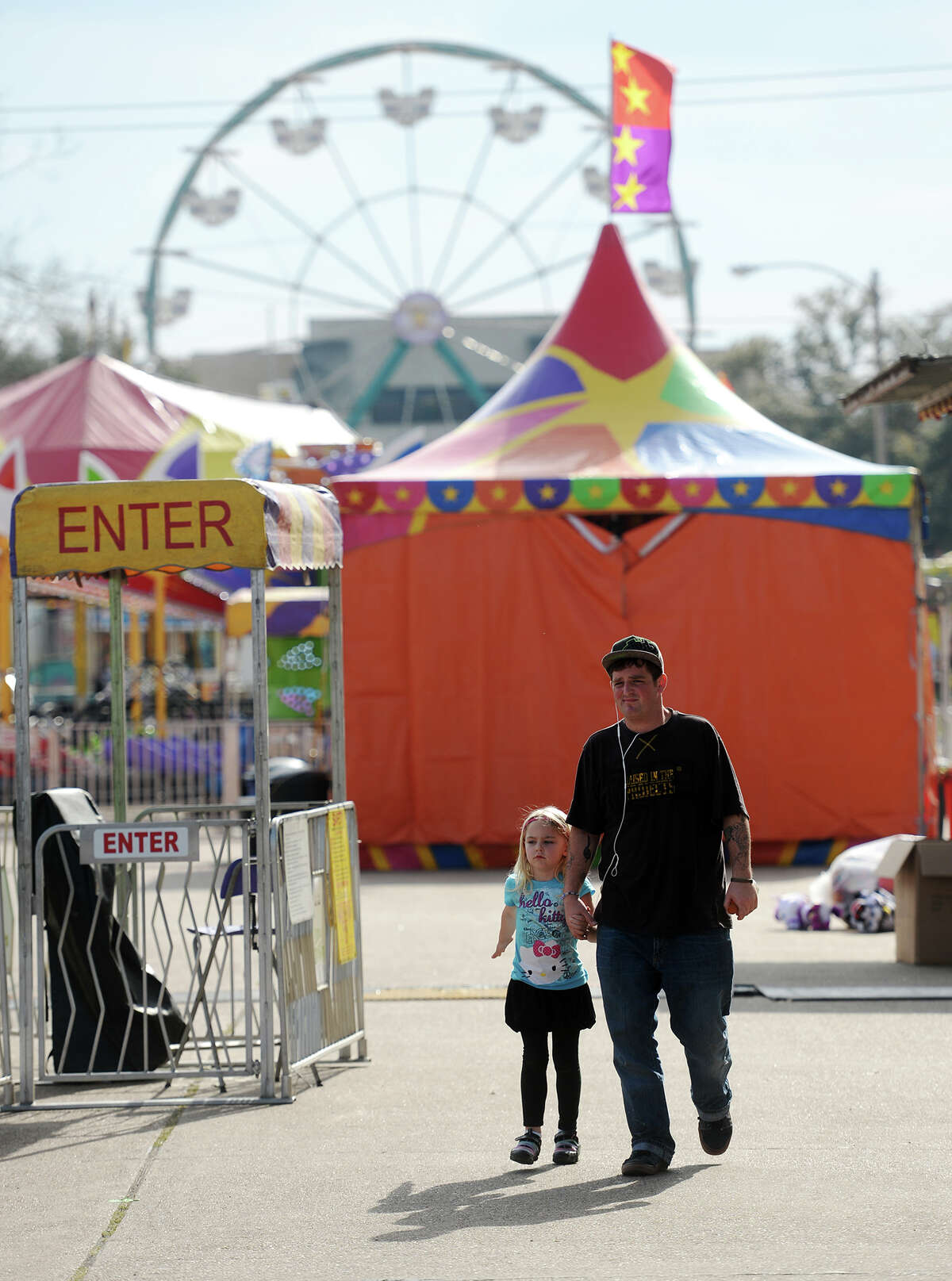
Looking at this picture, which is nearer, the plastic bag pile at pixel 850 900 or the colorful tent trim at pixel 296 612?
the plastic bag pile at pixel 850 900

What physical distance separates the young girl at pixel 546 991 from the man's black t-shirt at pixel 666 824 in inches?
9.6

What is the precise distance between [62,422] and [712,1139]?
17.4 meters

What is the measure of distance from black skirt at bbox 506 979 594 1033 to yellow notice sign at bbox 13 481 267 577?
198 centimetres

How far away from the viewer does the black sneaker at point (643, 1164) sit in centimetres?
542

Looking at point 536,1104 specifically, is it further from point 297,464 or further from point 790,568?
point 297,464

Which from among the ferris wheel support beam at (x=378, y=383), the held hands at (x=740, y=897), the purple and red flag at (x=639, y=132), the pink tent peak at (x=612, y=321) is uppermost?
the ferris wheel support beam at (x=378, y=383)

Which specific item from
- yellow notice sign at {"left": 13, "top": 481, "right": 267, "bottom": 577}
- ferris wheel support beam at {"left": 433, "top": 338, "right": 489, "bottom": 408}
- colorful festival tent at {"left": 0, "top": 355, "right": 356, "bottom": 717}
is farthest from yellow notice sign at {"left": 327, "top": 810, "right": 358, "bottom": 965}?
ferris wheel support beam at {"left": 433, "top": 338, "right": 489, "bottom": 408}

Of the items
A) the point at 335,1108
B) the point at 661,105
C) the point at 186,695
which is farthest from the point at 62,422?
the point at 335,1108

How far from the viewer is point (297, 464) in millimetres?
19812

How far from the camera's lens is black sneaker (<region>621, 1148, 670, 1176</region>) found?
5.42 meters

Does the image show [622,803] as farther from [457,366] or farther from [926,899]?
[457,366]

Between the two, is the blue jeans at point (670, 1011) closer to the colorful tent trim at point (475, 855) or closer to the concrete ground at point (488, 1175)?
the concrete ground at point (488, 1175)

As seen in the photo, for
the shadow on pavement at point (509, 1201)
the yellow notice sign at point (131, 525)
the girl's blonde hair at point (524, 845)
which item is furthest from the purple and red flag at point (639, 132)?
the shadow on pavement at point (509, 1201)

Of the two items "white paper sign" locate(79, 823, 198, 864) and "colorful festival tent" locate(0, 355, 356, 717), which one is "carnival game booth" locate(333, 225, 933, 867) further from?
"white paper sign" locate(79, 823, 198, 864)
